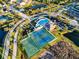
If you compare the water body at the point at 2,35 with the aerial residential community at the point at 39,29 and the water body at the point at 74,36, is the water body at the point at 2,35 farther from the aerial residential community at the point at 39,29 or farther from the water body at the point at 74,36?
the water body at the point at 74,36

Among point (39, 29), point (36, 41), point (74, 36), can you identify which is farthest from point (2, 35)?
point (74, 36)

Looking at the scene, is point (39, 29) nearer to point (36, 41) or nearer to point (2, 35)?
point (36, 41)

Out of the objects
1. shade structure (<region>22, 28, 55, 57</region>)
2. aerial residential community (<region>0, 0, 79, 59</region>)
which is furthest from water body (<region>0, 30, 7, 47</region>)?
shade structure (<region>22, 28, 55, 57</region>)

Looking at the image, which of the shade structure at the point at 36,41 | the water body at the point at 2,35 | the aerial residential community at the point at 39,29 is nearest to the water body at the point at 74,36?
the aerial residential community at the point at 39,29

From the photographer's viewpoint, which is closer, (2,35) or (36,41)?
(36,41)

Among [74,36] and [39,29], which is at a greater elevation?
[39,29]

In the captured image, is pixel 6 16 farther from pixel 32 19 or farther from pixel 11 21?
pixel 32 19

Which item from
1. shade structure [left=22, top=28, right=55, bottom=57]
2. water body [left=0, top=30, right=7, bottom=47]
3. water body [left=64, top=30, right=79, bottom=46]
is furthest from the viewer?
water body [left=0, top=30, right=7, bottom=47]

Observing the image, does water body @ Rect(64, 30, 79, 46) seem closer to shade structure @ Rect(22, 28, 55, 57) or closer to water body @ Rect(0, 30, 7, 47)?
shade structure @ Rect(22, 28, 55, 57)
